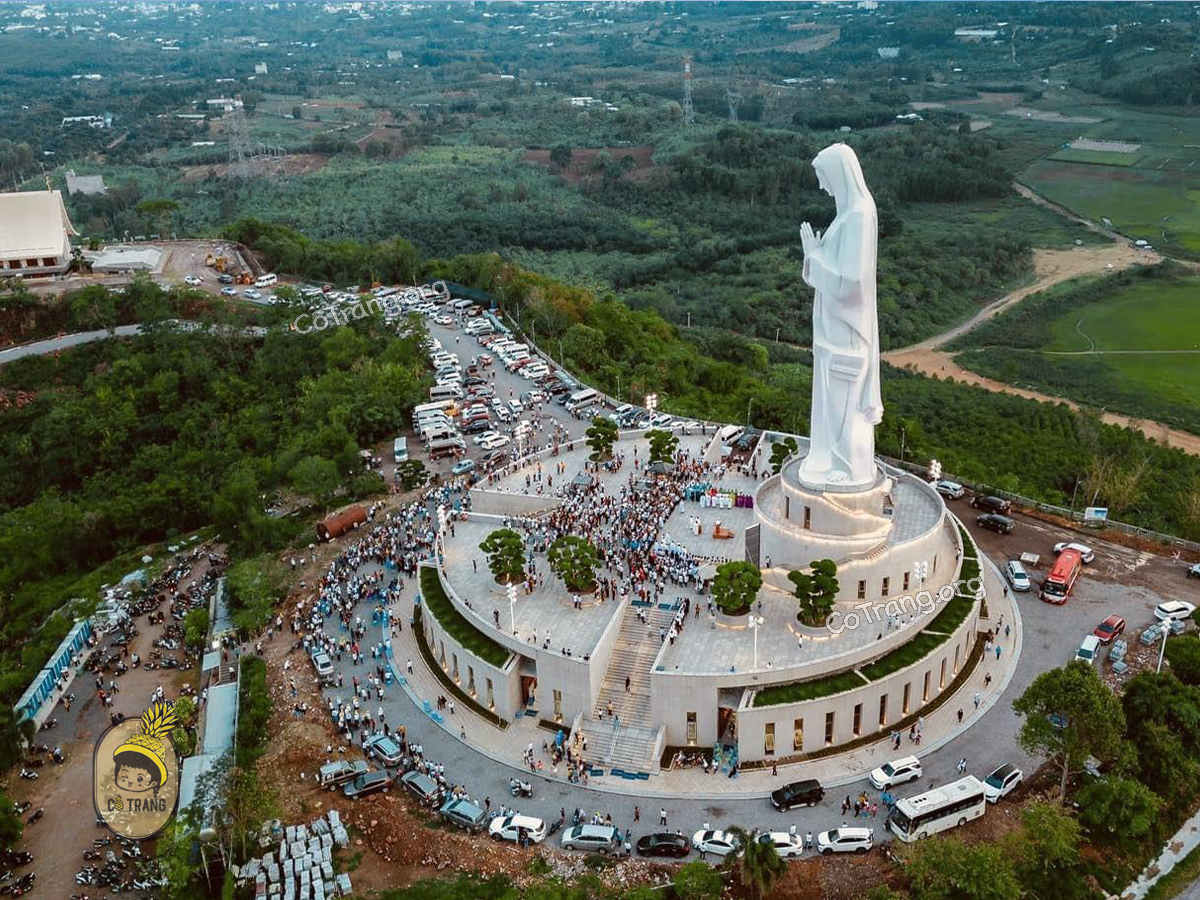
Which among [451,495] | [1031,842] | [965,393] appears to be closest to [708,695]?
[1031,842]

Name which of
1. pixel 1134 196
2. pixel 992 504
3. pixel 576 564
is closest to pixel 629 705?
pixel 576 564

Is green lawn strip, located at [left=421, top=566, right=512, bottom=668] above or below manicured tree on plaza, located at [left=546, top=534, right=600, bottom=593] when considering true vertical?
below

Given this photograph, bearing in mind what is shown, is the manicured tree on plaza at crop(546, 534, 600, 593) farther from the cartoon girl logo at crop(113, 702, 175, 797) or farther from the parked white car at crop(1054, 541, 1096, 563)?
the parked white car at crop(1054, 541, 1096, 563)

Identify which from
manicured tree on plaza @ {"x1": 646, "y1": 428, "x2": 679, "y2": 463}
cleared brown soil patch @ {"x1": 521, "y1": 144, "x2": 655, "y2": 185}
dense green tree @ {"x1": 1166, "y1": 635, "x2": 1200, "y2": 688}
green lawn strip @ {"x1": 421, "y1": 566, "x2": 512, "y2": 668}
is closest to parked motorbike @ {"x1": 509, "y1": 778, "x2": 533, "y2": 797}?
green lawn strip @ {"x1": 421, "y1": 566, "x2": 512, "y2": 668}

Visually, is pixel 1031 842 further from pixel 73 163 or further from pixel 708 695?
pixel 73 163

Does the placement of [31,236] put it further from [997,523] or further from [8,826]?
[997,523]

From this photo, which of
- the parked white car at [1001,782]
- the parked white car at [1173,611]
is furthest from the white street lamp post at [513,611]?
the parked white car at [1173,611]

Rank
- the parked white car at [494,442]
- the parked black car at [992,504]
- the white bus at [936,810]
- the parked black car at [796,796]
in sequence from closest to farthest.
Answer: the white bus at [936,810]
the parked black car at [796,796]
the parked black car at [992,504]
the parked white car at [494,442]

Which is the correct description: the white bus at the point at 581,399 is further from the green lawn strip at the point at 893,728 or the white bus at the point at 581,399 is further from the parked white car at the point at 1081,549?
the green lawn strip at the point at 893,728
